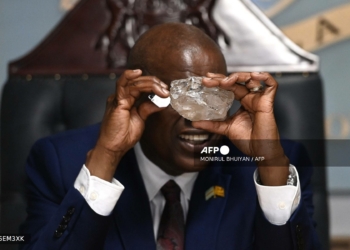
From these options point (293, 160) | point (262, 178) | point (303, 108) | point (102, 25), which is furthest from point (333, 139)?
point (102, 25)

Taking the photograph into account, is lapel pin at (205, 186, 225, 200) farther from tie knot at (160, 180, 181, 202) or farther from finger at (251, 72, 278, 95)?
finger at (251, 72, 278, 95)

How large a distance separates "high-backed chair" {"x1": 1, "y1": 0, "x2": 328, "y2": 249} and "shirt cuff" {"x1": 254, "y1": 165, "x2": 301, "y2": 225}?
378 millimetres

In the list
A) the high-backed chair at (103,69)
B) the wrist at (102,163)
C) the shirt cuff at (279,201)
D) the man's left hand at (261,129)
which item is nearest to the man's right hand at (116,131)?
the wrist at (102,163)

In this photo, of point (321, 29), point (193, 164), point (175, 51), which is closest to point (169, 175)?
point (193, 164)

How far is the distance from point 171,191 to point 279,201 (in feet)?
0.77

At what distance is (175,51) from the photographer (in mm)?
1033

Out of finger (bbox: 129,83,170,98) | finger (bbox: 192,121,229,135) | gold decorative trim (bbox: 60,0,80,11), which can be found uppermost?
gold decorative trim (bbox: 60,0,80,11)

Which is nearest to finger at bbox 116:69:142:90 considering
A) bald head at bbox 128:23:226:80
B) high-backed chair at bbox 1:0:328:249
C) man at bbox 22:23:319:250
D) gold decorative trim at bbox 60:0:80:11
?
man at bbox 22:23:319:250

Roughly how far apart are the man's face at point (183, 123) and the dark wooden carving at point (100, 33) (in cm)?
34

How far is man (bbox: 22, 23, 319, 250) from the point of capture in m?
0.95

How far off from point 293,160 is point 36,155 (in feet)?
1.63

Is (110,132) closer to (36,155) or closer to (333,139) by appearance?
→ (36,155)

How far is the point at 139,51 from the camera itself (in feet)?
3.58

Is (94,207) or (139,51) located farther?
(139,51)
